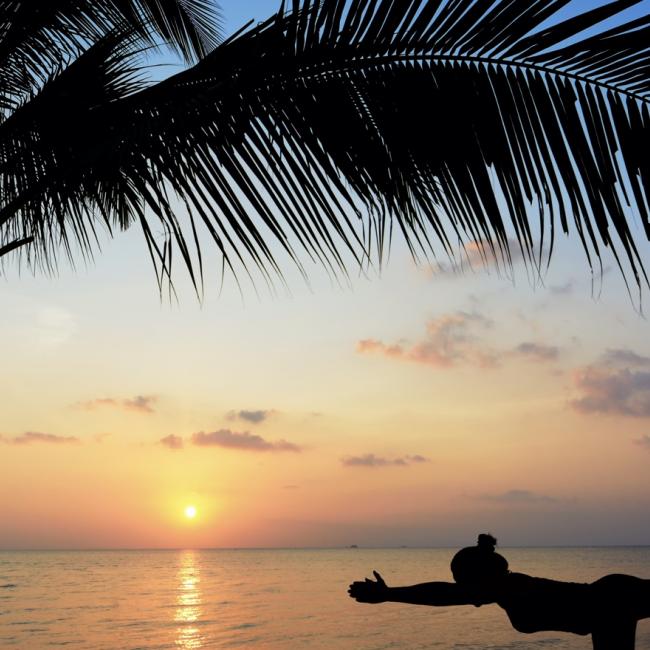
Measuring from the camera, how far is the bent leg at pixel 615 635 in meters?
2.35

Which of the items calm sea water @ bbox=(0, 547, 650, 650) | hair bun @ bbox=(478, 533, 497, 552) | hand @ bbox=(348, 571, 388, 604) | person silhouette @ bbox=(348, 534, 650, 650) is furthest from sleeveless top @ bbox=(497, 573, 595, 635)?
calm sea water @ bbox=(0, 547, 650, 650)

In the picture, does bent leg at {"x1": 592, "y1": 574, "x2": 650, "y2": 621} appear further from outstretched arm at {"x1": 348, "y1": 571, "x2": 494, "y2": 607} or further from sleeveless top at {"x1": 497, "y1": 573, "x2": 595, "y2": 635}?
outstretched arm at {"x1": 348, "y1": 571, "x2": 494, "y2": 607}

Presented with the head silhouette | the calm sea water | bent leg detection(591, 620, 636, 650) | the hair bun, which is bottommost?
the calm sea water

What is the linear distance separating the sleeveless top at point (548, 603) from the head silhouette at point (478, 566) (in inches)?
1.9

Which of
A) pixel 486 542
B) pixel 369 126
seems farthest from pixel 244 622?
pixel 369 126

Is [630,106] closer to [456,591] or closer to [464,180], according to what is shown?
[464,180]

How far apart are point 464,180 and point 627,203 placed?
38 centimetres

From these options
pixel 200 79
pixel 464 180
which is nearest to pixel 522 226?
pixel 464 180

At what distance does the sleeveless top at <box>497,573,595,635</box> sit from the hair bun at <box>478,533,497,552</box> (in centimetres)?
12

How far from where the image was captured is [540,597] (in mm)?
2336

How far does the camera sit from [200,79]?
77.7 inches

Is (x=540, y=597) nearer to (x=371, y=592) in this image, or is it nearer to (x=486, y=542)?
(x=486, y=542)

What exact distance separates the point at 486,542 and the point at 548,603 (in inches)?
11.5

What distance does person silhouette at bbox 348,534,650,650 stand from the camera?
229cm
